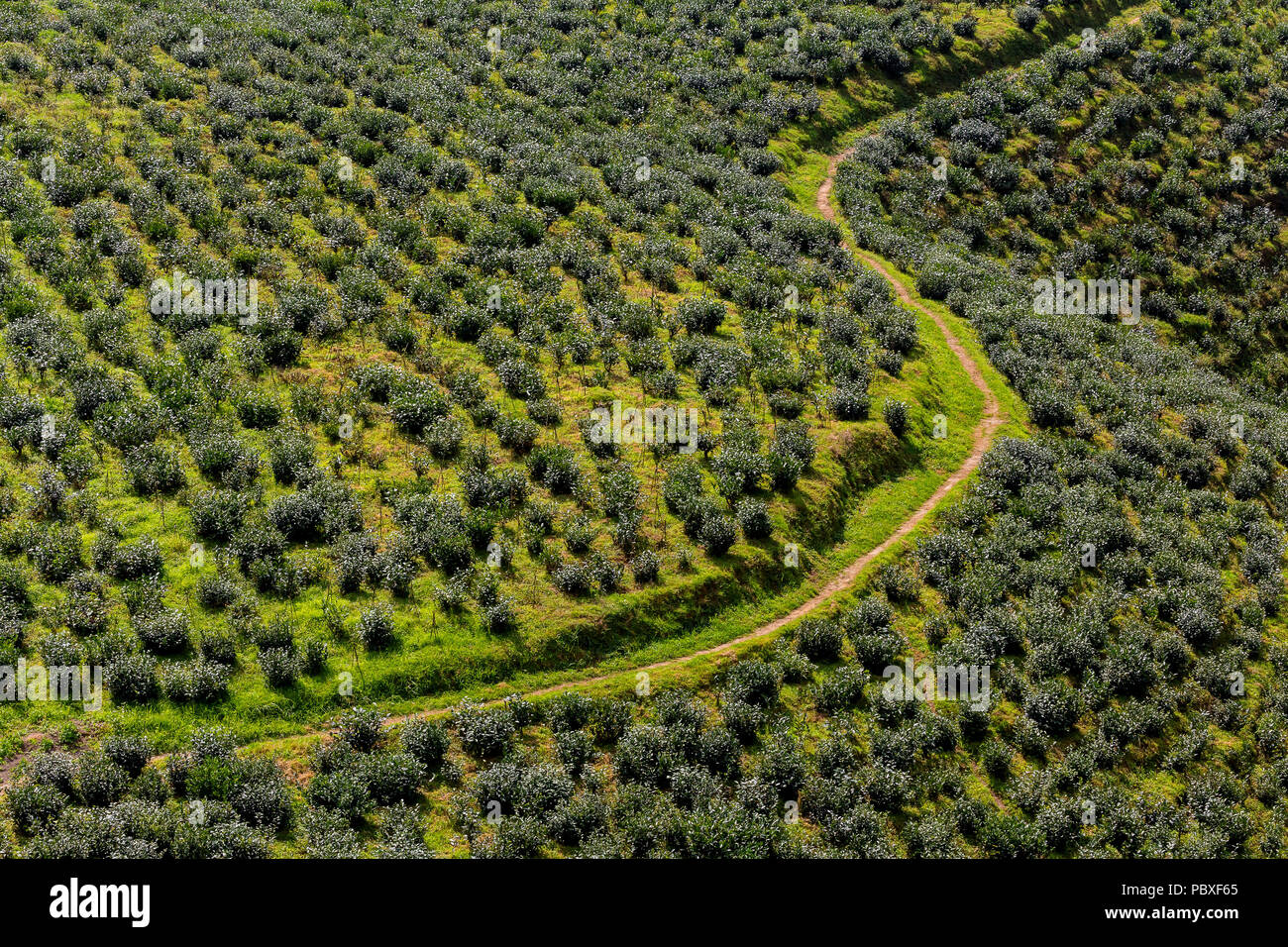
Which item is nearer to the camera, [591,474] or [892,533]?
[591,474]

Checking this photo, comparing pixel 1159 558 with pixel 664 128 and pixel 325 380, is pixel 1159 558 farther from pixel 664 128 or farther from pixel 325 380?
pixel 664 128

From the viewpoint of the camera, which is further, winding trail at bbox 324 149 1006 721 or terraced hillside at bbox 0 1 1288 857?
winding trail at bbox 324 149 1006 721

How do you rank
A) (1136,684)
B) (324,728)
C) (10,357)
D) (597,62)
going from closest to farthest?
(324,728)
(1136,684)
(10,357)
(597,62)

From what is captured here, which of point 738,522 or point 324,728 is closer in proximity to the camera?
point 324,728

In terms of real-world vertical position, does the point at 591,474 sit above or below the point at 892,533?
above

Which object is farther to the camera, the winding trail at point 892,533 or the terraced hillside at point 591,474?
the winding trail at point 892,533
